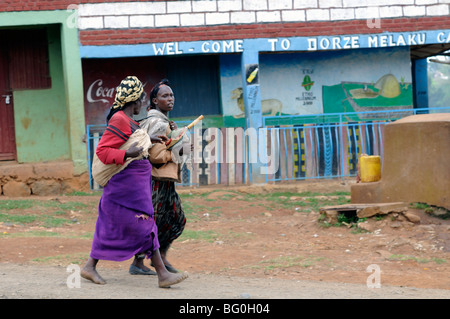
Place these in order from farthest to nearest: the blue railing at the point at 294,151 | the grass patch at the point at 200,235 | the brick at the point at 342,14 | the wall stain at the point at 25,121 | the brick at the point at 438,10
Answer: the wall stain at the point at 25,121
the brick at the point at 438,10
the brick at the point at 342,14
the blue railing at the point at 294,151
the grass patch at the point at 200,235

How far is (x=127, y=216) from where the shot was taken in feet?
17.4

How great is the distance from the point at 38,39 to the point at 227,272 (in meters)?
9.17

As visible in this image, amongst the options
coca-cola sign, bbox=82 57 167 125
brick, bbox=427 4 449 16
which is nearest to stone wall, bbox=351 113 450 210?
brick, bbox=427 4 449 16

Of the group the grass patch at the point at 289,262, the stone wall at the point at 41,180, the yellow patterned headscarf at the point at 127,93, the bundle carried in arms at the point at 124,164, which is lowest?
the grass patch at the point at 289,262

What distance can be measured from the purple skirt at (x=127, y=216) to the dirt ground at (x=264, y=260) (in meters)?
0.33

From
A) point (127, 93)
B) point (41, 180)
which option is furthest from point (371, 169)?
point (41, 180)

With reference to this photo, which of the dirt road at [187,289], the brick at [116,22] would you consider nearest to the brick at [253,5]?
the brick at [116,22]

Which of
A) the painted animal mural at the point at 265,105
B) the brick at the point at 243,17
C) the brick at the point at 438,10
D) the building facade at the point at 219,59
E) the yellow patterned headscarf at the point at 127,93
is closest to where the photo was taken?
the yellow patterned headscarf at the point at 127,93

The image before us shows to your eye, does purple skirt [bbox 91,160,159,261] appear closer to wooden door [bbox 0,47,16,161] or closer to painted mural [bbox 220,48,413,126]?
wooden door [bbox 0,47,16,161]

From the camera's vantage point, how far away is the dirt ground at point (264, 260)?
5391mm

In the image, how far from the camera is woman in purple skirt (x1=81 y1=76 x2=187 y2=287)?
17.3ft

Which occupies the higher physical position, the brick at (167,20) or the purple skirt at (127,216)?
the brick at (167,20)

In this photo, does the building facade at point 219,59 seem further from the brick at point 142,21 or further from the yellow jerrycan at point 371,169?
the yellow jerrycan at point 371,169

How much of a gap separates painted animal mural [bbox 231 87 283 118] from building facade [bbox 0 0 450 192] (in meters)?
0.02
